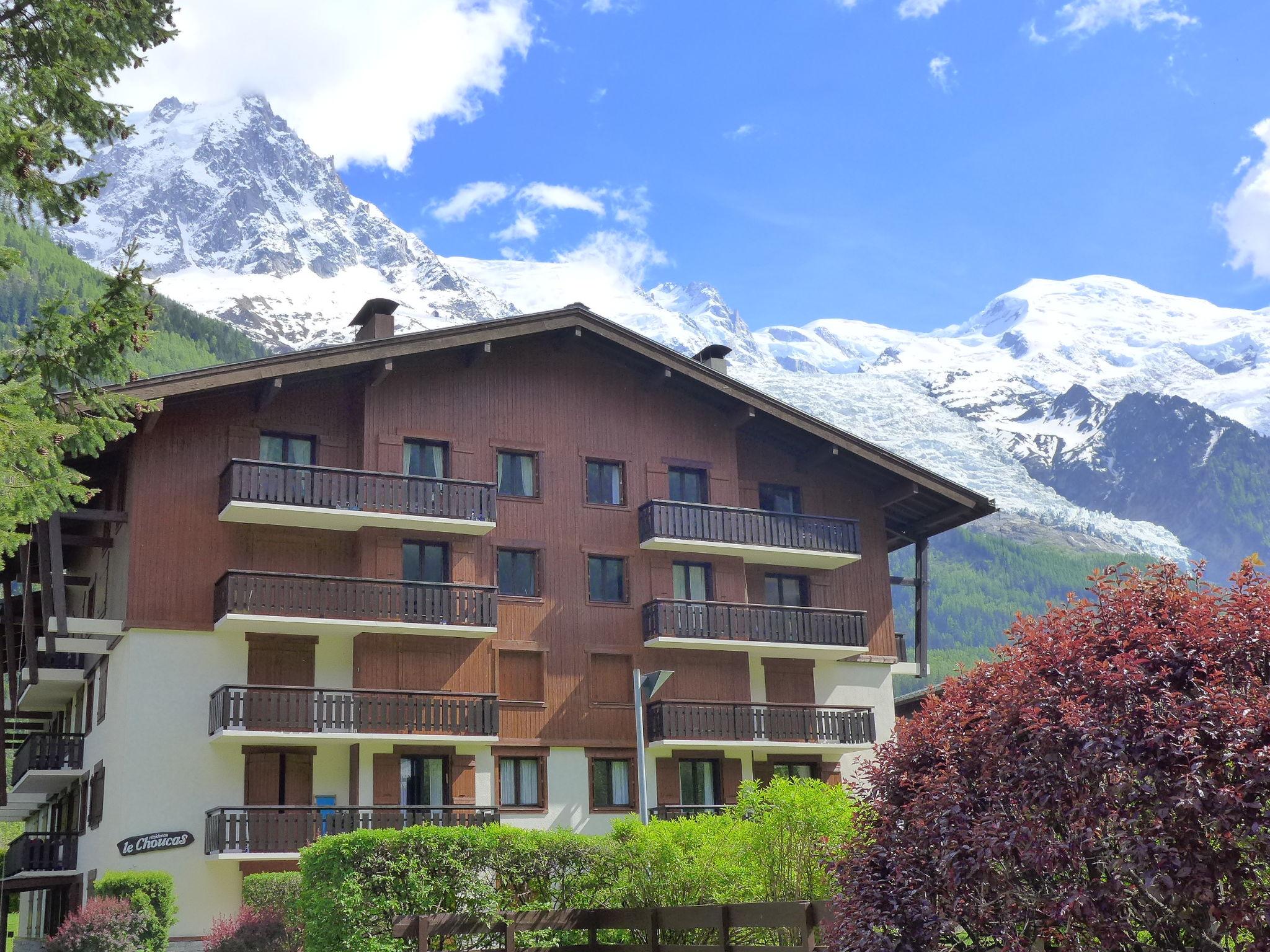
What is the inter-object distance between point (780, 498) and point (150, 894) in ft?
71.0

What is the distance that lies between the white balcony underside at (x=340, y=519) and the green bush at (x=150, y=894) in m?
8.59

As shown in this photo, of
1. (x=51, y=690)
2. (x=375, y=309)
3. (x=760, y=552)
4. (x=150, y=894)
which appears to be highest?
(x=375, y=309)

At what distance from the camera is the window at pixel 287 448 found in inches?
1475

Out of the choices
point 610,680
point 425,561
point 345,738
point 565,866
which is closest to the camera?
point 565,866

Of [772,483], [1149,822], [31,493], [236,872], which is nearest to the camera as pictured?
[1149,822]

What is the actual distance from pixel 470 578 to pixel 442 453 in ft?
11.8

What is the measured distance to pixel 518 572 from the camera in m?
39.4

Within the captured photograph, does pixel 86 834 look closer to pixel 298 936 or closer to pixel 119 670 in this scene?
pixel 119 670

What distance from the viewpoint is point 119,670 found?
34.8 metres

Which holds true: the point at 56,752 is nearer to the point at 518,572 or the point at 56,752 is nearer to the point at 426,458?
the point at 426,458

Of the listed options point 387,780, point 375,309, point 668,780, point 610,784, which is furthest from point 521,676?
point 375,309

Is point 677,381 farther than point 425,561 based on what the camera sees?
Yes

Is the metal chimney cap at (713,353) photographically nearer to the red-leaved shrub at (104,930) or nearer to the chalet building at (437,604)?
the chalet building at (437,604)

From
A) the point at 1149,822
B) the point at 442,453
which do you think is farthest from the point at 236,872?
the point at 1149,822
